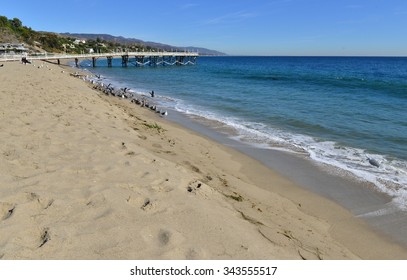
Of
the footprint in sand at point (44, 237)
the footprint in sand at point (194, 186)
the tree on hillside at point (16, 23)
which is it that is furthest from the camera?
the tree on hillside at point (16, 23)

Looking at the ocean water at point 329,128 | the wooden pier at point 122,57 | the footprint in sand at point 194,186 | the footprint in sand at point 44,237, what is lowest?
the ocean water at point 329,128

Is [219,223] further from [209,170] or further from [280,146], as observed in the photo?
[280,146]

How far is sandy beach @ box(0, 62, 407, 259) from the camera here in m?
3.19

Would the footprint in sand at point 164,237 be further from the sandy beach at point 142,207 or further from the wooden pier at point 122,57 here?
the wooden pier at point 122,57

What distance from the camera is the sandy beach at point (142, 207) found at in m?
3.19

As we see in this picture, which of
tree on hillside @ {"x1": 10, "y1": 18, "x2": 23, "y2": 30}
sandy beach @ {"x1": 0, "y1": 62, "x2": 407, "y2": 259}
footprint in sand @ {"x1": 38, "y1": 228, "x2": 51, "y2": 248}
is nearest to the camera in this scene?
footprint in sand @ {"x1": 38, "y1": 228, "x2": 51, "y2": 248}

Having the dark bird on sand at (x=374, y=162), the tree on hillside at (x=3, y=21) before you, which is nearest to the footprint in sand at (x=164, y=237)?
the dark bird on sand at (x=374, y=162)

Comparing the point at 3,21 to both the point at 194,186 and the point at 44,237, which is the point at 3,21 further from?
the point at 44,237

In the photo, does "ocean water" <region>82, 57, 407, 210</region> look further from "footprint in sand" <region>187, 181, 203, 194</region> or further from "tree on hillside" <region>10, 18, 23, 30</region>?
"tree on hillside" <region>10, 18, 23, 30</region>

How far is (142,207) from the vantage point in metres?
3.95

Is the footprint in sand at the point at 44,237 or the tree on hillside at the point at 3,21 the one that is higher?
the tree on hillside at the point at 3,21

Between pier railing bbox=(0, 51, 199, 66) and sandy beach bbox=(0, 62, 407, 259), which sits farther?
pier railing bbox=(0, 51, 199, 66)

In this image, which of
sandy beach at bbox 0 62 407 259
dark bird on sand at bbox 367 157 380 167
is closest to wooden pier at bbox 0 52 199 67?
sandy beach at bbox 0 62 407 259

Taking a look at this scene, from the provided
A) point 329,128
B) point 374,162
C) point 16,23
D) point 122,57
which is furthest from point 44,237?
point 16,23
